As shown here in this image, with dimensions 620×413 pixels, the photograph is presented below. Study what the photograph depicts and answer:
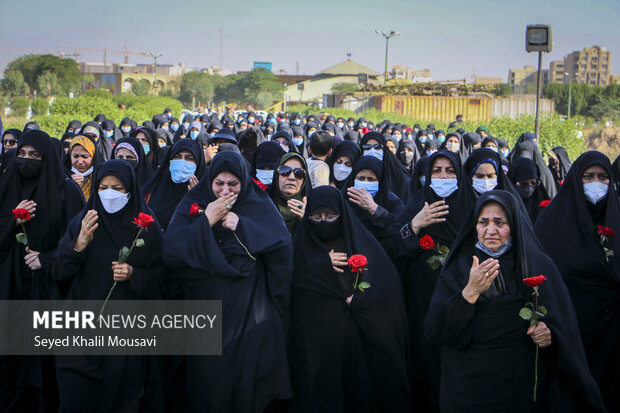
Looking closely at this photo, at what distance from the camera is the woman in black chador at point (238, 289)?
3.63 m

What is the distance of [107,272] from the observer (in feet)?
12.4

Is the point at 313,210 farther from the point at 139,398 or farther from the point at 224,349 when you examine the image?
the point at 139,398

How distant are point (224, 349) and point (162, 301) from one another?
0.56m

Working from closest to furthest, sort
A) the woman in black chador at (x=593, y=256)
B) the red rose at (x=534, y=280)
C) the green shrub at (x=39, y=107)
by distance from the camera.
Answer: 1. the red rose at (x=534, y=280)
2. the woman in black chador at (x=593, y=256)
3. the green shrub at (x=39, y=107)

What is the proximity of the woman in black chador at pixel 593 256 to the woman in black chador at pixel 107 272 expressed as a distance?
2594 millimetres

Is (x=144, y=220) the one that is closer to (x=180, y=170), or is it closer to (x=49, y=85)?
(x=180, y=170)

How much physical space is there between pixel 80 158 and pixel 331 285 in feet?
9.44

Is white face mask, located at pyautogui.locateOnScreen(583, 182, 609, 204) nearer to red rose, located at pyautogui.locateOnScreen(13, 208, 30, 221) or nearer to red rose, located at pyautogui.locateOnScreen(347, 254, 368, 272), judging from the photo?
red rose, located at pyautogui.locateOnScreen(347, 254, 368, 272)

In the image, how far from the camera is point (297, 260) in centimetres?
396

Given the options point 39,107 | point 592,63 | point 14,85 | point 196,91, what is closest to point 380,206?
point 39,107

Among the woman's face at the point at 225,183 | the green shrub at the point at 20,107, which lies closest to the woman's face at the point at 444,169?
the woman's face at the point at 225,183

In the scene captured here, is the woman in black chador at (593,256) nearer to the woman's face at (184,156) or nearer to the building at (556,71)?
the woman's face at (184,156)

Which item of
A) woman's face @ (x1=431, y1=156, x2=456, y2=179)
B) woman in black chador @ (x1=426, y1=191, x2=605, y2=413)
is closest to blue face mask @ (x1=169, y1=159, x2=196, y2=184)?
woman's face @ (x1=431, y1=156, x2=456, y2=179)

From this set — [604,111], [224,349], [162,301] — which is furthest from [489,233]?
[604,111]
